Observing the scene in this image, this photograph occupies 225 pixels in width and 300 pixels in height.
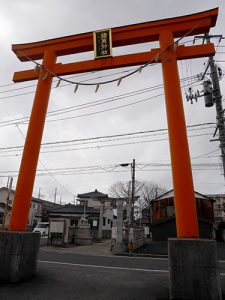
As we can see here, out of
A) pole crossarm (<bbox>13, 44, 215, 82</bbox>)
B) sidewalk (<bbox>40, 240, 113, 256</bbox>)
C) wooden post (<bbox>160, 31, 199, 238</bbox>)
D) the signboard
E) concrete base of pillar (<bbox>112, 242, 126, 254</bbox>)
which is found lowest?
sidewalk (<bbox>40, 240, 113, 256</bbox>)

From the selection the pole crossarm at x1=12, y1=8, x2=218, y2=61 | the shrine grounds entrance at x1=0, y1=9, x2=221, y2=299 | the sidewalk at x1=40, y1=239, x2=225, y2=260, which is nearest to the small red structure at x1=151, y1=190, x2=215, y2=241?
the sidewalk at x1=40, y1=239, x2=225, y2=260

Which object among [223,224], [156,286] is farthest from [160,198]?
[156,286]

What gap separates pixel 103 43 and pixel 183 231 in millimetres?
6034

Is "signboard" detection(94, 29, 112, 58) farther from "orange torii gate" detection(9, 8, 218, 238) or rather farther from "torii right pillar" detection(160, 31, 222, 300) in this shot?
"torii right pillar" detection(160, 31, 222, 300)

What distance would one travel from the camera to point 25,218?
642 centimetres

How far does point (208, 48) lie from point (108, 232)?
3526 centimetres

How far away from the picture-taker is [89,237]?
2395cm

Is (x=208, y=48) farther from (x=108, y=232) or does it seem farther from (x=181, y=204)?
(x=108, y=232)

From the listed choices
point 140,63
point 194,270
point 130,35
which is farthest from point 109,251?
point 130,35

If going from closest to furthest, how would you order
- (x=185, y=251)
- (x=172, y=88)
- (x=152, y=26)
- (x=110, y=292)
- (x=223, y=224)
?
(x=185, y=251) < (x=110, y=292) < (x=172, y=88) < (x=152, y=26) < (x=223, y=224)

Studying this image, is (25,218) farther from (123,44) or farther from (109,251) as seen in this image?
(109,251)

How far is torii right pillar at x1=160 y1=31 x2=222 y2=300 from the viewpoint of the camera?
461 cm

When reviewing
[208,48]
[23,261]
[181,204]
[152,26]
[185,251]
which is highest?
[152,26]

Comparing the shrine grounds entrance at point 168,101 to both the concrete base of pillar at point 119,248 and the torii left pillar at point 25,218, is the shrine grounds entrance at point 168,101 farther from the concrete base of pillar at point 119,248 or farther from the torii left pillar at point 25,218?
the concrete base of pillar at point 119,248
